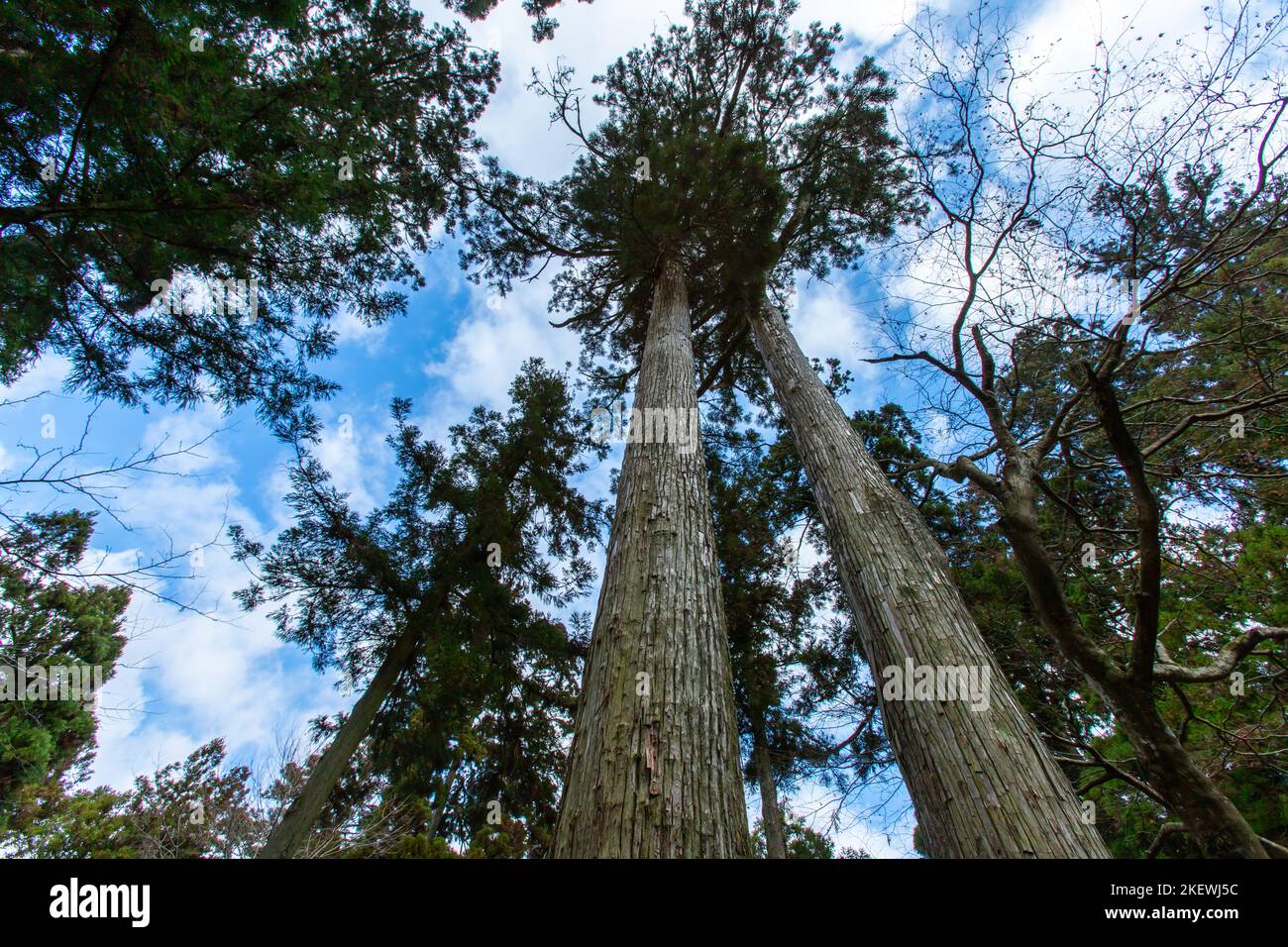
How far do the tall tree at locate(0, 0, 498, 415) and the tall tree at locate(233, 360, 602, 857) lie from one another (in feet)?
3.70

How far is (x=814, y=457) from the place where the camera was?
3.79 metres

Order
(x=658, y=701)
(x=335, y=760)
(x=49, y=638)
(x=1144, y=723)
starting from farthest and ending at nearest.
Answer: (x=49, y=638)
(x=335, y=760)
(x=1144, y=723)
(x=658, y=701)

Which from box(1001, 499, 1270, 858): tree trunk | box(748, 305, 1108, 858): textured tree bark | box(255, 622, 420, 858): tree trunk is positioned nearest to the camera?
box(748, 305, 1108, 858): textured tree bark

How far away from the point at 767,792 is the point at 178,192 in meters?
8.70

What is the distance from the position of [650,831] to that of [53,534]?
3.73 meters

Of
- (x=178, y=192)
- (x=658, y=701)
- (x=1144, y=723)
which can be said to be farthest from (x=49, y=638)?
(x=1144, y=723)

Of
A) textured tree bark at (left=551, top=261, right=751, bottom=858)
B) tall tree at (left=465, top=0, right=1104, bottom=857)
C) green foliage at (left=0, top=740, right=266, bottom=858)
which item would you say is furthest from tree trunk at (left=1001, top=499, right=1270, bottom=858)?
green foliage at (left=0, top=740, right=266, bottom=858)

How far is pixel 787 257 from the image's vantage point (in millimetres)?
7801

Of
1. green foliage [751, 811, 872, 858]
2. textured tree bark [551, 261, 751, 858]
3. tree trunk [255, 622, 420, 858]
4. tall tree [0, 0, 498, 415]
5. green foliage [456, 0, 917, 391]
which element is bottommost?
green foliage [751, 811, 872, 858]

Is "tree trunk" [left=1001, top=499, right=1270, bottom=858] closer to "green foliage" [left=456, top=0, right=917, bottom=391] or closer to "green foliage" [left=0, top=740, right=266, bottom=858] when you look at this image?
"green foliage" [left=456, top=0, right=917, bottom=391]

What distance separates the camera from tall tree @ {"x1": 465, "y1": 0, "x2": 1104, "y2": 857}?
6.69ft

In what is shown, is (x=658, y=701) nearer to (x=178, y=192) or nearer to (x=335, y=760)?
(x=178, y=192)

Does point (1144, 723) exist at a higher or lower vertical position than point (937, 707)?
lower
